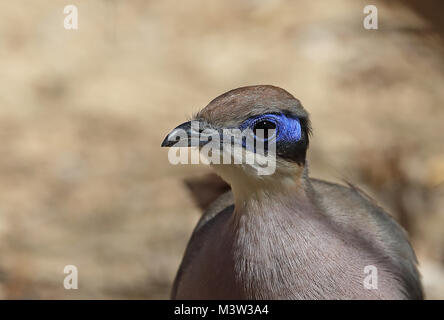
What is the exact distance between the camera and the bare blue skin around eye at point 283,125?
300 centimetres

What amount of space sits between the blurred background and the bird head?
1.56 m

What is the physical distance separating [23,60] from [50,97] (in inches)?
24.5

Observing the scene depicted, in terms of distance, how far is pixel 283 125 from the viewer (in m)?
3.05

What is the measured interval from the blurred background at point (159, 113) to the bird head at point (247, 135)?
5.12 feet

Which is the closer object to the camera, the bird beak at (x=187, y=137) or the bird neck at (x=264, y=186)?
the bird beak at (x=187, y=137)

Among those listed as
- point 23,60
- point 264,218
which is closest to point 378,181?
point 264,218

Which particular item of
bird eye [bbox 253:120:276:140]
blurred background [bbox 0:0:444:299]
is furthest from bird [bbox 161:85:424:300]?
blurred background [bbox 0:0:444:299]

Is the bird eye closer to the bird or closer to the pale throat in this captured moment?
the bird

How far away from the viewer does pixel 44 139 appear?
20.1 ft

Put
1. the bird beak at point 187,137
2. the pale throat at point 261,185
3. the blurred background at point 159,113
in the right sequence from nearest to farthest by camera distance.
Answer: the bird beak at point 187,137 → the pale throat at point 261,185 → the blurred background at point 159,113

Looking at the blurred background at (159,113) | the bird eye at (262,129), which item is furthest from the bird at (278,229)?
the blurred background at (159,113)

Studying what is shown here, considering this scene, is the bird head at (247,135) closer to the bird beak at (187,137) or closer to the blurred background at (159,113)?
Answer: the bird beak at (187,137)

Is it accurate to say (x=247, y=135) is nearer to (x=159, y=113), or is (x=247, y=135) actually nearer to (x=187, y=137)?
(x=187, y=137)

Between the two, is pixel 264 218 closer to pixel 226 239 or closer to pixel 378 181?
pixel 226 239
